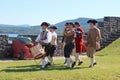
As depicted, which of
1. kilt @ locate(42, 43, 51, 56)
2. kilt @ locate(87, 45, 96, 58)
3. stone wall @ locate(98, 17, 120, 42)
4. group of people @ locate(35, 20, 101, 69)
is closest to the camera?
group of people @ locate(35, 20, 101, 69)

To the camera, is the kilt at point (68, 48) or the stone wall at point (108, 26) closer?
the kilt at point (68, 48)

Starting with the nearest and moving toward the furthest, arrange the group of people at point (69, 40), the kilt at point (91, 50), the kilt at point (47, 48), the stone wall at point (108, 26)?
the group of people at point (69, 40) → the kilt at point (47, 48) → the kilt at point (91, 50) → the stone wall at point (108, 26)

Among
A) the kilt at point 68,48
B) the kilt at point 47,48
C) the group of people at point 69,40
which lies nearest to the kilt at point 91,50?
the group of people at point 69,40

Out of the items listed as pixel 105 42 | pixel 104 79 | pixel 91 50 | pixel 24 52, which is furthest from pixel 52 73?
pixel 105 42

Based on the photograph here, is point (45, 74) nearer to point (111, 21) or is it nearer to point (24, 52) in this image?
point (24, 52)

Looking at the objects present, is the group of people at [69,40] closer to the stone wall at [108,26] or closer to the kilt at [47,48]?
the kilt at [47,48]

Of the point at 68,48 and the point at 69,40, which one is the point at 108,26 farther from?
the point at 68,48

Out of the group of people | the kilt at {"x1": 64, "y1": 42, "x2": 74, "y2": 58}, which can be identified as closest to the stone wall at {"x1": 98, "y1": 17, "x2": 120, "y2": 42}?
the group of people

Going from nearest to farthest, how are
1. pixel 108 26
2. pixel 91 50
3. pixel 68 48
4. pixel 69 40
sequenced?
pixel 68 48
pixel 69 40
pixel 91 50
pixel 108 26

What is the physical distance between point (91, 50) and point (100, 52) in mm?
10148

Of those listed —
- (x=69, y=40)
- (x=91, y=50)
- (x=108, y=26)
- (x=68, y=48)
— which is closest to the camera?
(x=68, y=48)

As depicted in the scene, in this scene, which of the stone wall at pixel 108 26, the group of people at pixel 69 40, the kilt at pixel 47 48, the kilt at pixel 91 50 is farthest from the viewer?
the stone wall at pixel 108 26

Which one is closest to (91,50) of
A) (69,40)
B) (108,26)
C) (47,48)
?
(69,40)

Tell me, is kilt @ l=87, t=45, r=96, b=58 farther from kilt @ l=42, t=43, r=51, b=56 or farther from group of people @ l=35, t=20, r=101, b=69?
kilt @ l=42, t=43, r=51, b=56
